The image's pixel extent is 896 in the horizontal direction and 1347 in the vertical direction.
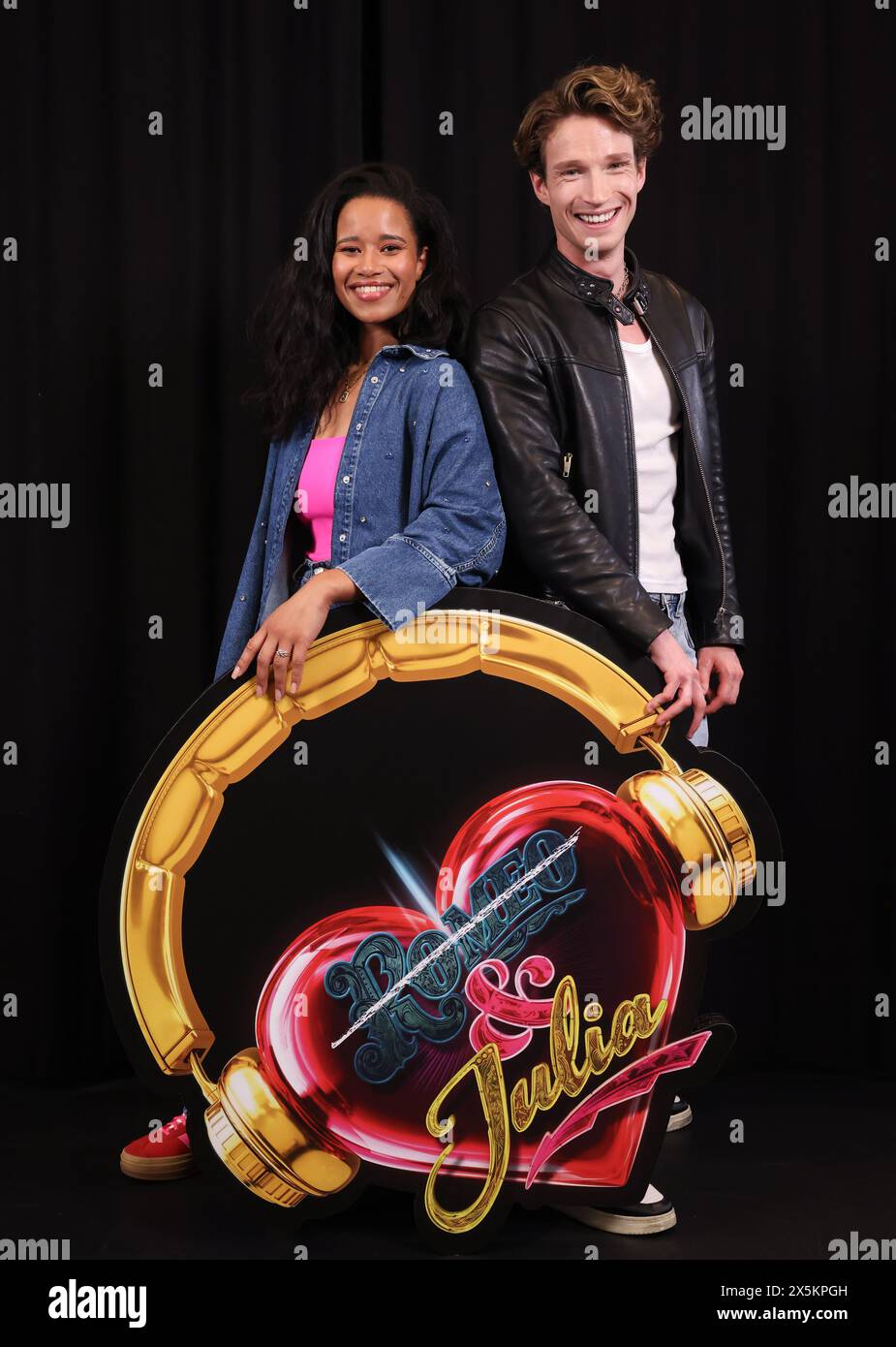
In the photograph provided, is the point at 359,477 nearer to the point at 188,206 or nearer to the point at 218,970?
the point at 218,970

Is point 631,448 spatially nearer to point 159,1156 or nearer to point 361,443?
point 361,443

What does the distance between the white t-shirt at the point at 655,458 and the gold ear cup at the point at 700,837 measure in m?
0.39

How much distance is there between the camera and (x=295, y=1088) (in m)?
2.05

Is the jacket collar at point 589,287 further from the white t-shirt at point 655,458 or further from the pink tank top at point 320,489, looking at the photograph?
the pink tank top at point 320,489

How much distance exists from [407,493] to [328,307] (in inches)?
14.3

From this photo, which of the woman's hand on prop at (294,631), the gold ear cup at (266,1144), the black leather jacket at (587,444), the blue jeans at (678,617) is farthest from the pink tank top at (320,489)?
the gold ear cup at (266,1144)

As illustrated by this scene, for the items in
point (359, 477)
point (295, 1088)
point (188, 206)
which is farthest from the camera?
point (188, 206)

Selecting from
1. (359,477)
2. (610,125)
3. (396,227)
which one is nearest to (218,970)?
(359,477)

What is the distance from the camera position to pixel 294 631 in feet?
6.72

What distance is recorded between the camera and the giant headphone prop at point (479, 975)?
2049mm

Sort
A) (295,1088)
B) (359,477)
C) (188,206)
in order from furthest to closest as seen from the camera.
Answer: (188,206) < (359,477) < (295,1088)

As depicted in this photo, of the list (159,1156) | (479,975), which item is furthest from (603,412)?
(159,1156)

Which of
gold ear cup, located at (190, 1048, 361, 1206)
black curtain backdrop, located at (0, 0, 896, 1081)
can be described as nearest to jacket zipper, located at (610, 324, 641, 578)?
black curtain backdrop, located at (0, 0, 896, 1081)

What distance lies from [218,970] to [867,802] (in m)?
1.61
